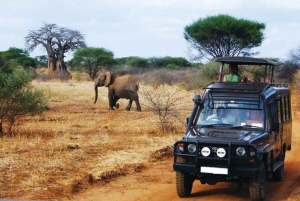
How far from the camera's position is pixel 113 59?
58.2 metres

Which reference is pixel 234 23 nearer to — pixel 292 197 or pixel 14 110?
pixel 14 110

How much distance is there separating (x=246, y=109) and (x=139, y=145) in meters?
4.61

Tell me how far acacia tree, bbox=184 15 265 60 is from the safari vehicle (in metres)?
33.6

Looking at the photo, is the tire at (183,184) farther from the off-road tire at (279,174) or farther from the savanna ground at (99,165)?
the off-road tire at (279,174)

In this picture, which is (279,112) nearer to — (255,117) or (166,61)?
(255,117)

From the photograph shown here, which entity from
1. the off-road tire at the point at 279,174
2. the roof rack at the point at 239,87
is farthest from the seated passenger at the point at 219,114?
the off-road tire at the point at 279,174

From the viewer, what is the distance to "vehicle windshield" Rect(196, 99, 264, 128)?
8492 mm

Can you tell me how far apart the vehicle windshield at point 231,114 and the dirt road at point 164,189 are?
106cm

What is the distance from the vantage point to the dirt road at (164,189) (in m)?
8.23

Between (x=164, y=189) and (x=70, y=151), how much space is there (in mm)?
3400

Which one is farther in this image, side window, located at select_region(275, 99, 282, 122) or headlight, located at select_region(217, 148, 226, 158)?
side window, located at select_region(275, 99, 282, 122)

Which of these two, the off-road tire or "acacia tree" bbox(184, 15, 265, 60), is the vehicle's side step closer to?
the off-road tire

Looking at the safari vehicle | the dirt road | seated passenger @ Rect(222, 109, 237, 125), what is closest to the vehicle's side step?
the safari vehicle

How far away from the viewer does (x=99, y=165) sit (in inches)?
404
